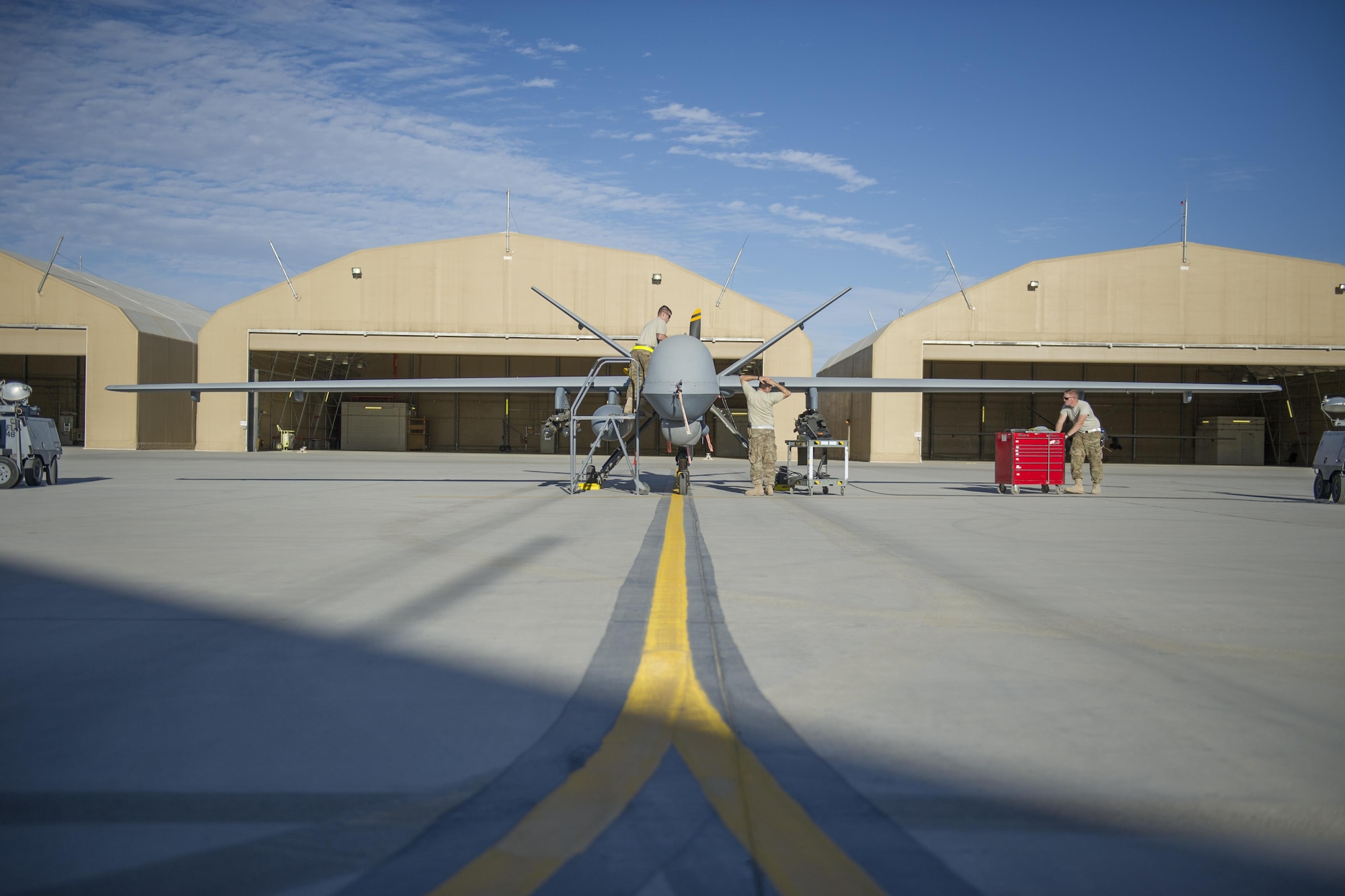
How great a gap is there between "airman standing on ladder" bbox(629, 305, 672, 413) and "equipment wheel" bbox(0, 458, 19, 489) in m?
9.88

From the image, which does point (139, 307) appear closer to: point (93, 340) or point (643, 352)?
point (93, 340)

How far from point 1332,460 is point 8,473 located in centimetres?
2162

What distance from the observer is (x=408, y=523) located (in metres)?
9.40

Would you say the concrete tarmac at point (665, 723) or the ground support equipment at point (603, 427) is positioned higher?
the ground support equipment at point (603, 427)

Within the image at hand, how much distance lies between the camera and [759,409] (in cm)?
1445

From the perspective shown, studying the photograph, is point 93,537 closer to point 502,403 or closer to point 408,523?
point 408,523

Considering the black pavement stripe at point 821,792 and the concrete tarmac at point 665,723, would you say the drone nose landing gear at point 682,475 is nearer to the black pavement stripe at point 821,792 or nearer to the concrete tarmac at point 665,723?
the concrete tarmac at point 665,723

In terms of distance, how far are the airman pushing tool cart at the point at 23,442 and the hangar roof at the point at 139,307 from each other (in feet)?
70.7

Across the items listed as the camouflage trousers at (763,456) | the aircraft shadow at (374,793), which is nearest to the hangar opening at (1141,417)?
the camouflage trousers at (763,456)

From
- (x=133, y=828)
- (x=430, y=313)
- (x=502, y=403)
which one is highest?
(x=430, y=313)

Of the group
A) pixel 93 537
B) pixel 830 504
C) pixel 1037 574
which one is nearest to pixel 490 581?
pixel 1037 574

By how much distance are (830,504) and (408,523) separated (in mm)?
6244

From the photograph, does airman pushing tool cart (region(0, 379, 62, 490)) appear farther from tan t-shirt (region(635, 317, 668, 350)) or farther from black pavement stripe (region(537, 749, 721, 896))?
black pavement stripe (region(537, 749, 721, 896))

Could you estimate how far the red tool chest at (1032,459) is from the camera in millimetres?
16031
